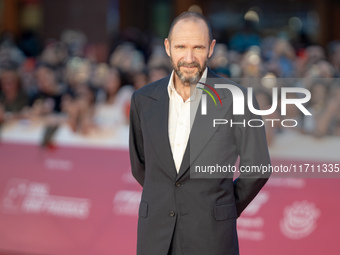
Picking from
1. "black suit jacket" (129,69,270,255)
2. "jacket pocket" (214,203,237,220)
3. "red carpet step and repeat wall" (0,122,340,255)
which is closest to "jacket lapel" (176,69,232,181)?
"black suit jacket" (129,69,270,255)

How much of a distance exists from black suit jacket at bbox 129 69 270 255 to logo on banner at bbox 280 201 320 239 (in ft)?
6.15

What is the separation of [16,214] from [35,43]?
21.1 feet

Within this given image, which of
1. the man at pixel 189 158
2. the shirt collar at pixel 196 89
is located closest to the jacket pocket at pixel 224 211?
the man at pixel 189 158

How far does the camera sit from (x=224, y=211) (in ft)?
7.73

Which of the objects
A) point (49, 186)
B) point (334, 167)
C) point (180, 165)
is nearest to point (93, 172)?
point (49, 186)

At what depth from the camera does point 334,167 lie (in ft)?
13.5

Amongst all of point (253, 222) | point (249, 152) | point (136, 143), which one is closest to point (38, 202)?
point (253, 222)

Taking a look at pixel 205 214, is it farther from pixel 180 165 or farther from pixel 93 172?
pixel 93 172

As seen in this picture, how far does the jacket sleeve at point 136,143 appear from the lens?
2.57 meters

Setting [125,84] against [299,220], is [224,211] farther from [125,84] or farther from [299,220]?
[125,84]

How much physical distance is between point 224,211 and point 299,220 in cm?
199

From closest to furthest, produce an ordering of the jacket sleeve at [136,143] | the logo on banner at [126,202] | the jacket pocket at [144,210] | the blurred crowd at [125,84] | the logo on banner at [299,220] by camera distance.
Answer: the jacket pocket at [144,210], the jacket sleeve at [136,143], the logo on banner at [299,220], the blurred crowd at [125,84], the logo on banner at [126,202]

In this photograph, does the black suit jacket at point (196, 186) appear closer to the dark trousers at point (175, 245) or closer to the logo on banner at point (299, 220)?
the dark trousers at point (175, 245)

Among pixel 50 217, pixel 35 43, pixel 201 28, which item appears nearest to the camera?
pixel 201 28
